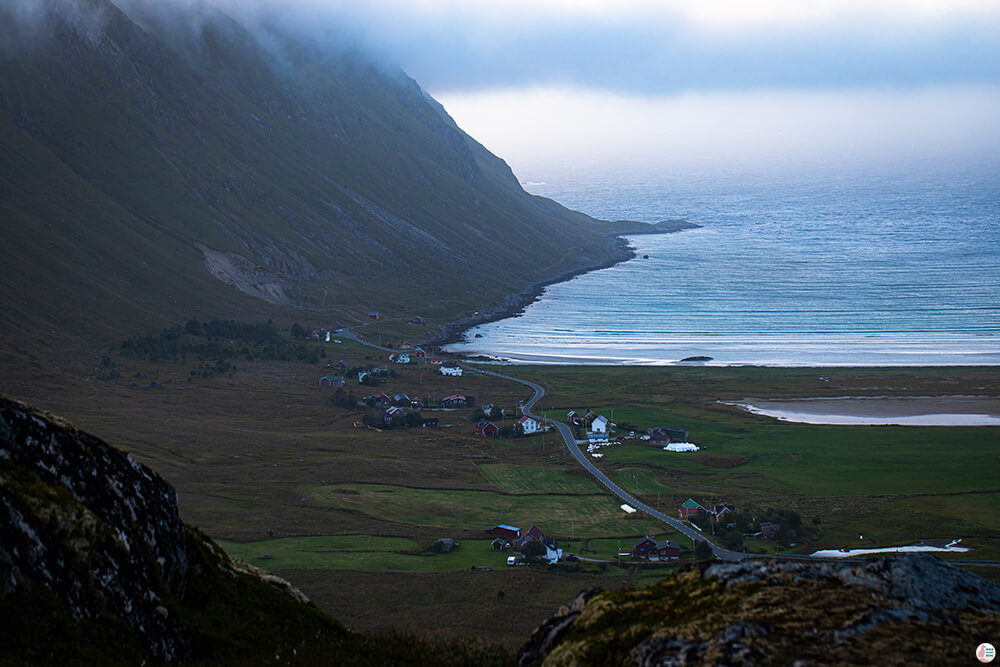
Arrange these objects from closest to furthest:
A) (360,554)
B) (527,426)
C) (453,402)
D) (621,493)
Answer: (360,554) < (621,493) < (527,426) < (453,402)

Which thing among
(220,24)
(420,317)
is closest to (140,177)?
(420,317)

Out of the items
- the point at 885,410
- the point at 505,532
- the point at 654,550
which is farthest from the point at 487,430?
the point at 885,410

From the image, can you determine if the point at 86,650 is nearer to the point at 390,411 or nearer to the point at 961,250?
the point at 390,411

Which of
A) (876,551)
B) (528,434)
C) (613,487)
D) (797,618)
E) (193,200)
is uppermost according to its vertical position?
(193,200)

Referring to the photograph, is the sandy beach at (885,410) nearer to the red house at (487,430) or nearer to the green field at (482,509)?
the red house at (487,430)

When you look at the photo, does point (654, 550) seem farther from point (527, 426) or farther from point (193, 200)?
point (193, 200)

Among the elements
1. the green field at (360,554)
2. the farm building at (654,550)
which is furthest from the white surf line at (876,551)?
the green field at (360,554)
